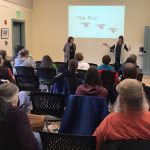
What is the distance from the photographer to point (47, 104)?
4008 millimetres

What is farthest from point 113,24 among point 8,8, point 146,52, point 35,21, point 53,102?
point 53,102

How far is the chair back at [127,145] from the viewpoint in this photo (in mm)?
1932

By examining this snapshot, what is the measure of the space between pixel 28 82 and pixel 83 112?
2.28 metres

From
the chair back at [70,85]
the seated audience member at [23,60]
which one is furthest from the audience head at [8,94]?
the seated audience member at [23,60]

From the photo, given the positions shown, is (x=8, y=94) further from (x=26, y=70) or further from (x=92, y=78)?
(x=26, y=70)

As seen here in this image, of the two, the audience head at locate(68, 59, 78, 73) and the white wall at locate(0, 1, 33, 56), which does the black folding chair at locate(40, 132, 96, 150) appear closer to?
the audience head at locate(68, 59, 78, 73)

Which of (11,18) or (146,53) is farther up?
(11,18)

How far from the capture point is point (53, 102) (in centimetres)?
399

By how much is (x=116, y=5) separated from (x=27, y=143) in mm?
9912

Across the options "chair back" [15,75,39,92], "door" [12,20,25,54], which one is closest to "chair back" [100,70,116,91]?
"chair back" [15,75,39,92]

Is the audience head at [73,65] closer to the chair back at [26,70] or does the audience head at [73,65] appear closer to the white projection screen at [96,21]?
the chair back at [26,70]

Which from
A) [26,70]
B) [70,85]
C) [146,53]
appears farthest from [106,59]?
[146,53]

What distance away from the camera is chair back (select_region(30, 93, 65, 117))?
3.93 m

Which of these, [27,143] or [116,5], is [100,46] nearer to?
[116,5]
